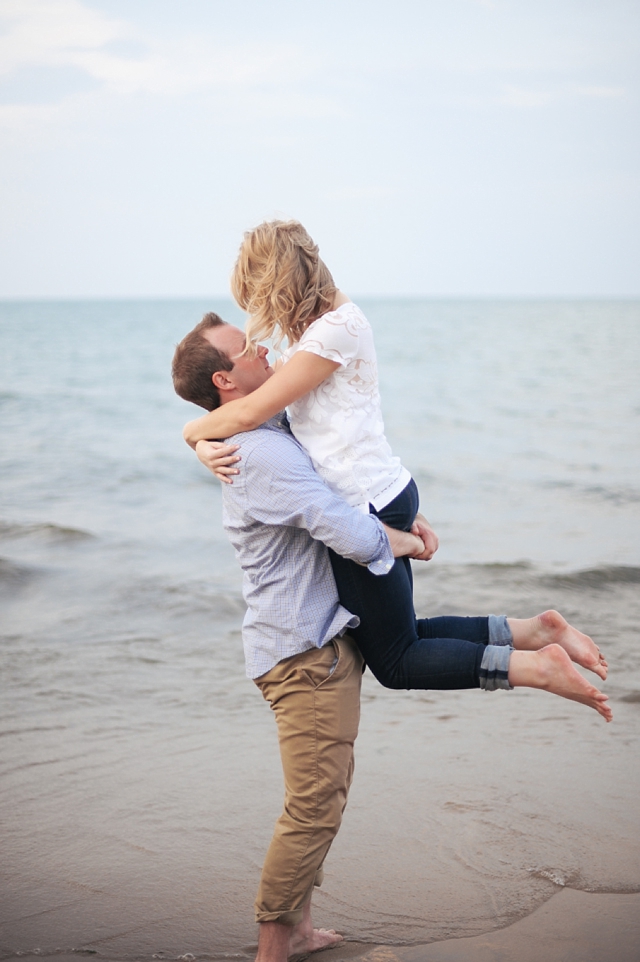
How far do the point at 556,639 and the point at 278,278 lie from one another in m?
1.44

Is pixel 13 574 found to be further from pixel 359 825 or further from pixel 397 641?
pixel 397 641

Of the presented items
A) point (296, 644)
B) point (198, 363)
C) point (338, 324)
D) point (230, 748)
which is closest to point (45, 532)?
point (230, 748)

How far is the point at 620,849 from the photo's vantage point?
3498 mm

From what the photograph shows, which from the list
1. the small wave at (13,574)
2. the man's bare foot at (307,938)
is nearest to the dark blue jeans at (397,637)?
the man's bare foot at (307,938)

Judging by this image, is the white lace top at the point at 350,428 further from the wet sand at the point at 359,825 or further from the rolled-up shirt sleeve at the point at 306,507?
the wet sand at the point at 359,825

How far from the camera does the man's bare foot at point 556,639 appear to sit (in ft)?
9.21

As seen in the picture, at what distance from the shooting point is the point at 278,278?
260 centimetres

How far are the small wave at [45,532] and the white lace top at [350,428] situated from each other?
6393 mm

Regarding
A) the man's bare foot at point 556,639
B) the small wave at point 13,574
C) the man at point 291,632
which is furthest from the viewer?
the small wave at point 13,574

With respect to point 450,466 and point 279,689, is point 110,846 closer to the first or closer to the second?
point 279,689

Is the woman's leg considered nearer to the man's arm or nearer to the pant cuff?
the man's arm

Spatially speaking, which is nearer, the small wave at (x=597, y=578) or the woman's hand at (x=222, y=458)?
the woman's hand at (x=222, y=458)

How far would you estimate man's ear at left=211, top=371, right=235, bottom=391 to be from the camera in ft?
8.86

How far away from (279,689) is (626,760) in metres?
2.38
